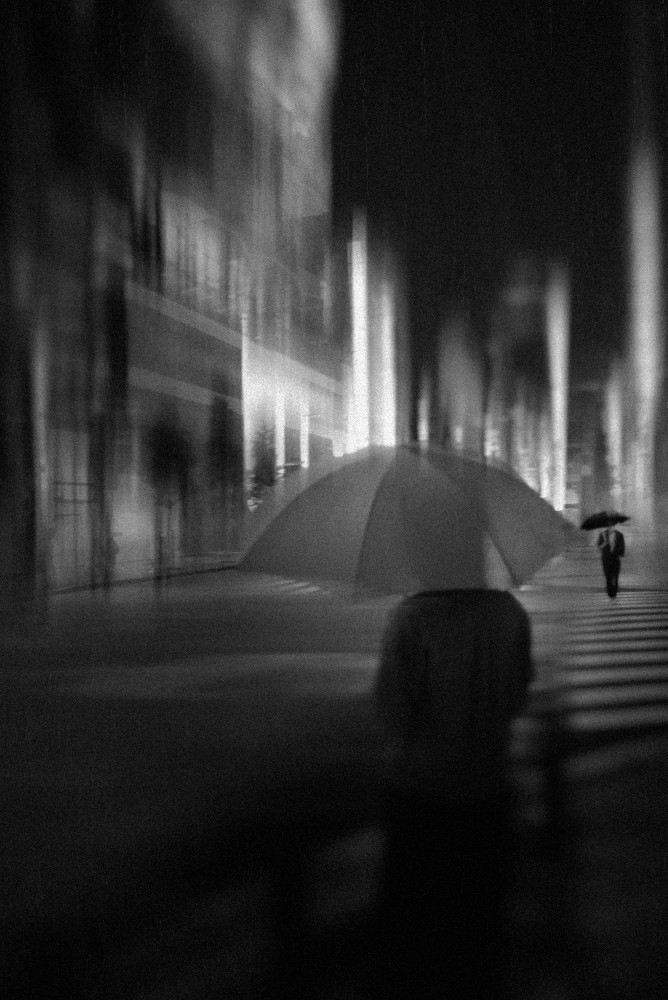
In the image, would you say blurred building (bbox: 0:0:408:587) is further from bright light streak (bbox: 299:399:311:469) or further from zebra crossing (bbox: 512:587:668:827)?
zebra crossing (bbox: 512:587:668:827)

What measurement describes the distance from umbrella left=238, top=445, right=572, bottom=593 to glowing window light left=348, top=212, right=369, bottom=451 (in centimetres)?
5843

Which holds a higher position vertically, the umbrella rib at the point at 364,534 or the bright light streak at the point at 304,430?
the bright light streak at the point at 304,430

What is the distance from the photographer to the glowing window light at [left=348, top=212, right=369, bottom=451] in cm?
6362

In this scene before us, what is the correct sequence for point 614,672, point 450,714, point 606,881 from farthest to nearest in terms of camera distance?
point 614,672 → point 606,881 → point 450,714

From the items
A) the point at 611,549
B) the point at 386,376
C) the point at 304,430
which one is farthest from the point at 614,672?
the point at 386,376

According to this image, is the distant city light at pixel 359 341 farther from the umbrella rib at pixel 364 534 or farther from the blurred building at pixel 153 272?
the umbrella rib at pixel 364 534

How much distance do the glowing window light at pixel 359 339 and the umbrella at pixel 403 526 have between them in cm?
5843

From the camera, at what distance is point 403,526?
13.7 ft

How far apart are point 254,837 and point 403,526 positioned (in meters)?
2.29

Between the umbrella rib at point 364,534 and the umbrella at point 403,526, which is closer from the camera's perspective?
the umbrella at point 403,526

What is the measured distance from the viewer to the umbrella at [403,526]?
4.05 metres

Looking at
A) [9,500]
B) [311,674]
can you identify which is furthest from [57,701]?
[9,500]

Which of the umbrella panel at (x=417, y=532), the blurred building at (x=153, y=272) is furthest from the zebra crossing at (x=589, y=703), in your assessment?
the blurred building at (x=153, y=272)

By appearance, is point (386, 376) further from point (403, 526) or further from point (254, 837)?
point (403, 526)
